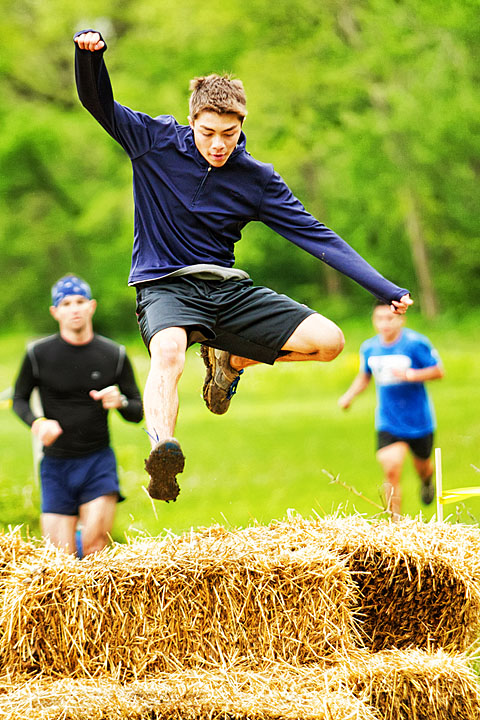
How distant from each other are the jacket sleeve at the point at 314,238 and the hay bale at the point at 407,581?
1.21m

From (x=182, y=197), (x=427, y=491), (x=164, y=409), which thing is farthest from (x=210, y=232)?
(x=427, y=491)

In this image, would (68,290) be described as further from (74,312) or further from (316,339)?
(316,339)

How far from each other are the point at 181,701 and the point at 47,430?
2688 millimetres

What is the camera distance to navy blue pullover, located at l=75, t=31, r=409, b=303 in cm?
482

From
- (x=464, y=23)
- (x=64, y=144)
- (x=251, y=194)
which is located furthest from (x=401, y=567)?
(x=64, y=144)

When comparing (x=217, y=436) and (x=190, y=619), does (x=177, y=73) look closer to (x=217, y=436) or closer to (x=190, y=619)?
(x=217, y=436)

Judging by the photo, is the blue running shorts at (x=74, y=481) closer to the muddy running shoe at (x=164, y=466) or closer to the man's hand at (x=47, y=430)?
the man's hand at (x=47, y=430)

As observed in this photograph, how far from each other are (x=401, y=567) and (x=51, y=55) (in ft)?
70.4

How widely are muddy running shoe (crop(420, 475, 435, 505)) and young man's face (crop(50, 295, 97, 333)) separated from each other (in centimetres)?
350

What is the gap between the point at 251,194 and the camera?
4949 mm

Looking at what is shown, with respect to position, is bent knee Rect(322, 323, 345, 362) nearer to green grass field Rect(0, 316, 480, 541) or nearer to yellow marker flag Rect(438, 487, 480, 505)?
yellow marker flag Rect(438, 487, 480, 505)

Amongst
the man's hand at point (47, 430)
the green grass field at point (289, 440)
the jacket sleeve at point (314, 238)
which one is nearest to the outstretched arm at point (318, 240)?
the jacket sleeve at point (314, 238)

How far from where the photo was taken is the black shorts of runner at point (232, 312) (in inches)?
187

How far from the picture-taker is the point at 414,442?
8133 millimetres
